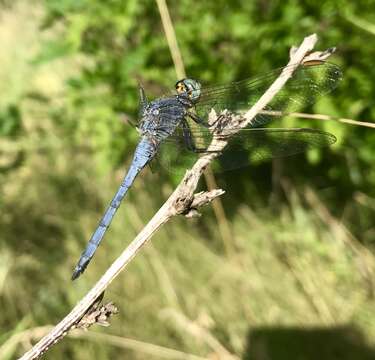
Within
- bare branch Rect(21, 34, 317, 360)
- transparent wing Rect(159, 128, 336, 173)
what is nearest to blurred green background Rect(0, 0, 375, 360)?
transparent wing Rect(159, 128, 336, 173)

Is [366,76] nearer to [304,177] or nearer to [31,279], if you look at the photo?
[304,177]

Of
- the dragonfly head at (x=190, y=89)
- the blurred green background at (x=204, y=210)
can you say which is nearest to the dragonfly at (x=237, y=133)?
the dragonfly head at (x=190, y=89)

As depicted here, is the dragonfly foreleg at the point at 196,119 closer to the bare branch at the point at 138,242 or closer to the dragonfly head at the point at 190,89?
the dragonfly head at the point at 190,89

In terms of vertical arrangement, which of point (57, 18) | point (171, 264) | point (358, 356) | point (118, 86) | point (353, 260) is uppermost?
point (57, 18)

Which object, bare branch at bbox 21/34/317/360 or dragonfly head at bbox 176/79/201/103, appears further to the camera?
dragonfly head at bbox 176/79/201/103

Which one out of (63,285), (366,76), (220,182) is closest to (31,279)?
(63,285)

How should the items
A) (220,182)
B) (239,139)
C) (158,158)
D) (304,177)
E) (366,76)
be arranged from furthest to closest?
1. (304,177)
2. (220,182)
3. (366,76)
4. (158,158)
5. (239,139)

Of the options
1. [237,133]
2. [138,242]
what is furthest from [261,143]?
[138,242]

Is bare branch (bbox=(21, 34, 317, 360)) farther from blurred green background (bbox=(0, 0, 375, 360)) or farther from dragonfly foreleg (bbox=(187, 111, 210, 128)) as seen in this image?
blurred green background (bbox=(0, 0, 375, 360))
